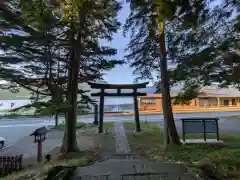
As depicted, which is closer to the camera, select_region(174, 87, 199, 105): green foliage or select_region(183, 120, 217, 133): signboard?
select_region(174, 87, 199, 105): green foliage

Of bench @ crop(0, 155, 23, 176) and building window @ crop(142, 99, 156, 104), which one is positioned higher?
building window @ crop(142, 99, 156, 104)

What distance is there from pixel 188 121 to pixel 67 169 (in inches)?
202

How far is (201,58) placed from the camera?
5.64 meters

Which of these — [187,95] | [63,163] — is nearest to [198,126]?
[187,95]

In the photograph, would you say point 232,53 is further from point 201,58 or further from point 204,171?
point 204,171

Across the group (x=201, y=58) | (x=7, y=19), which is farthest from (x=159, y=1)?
(x=7, y=19)

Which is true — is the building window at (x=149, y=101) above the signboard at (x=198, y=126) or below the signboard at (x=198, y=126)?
above

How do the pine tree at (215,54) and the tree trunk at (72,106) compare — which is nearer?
the pine tree at (215,54)

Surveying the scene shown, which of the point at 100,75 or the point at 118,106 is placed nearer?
the point at 100,75

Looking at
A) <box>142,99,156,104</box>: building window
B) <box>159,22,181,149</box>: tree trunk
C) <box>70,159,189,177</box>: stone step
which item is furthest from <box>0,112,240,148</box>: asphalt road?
<box>70,159,189,177</box>: stone step

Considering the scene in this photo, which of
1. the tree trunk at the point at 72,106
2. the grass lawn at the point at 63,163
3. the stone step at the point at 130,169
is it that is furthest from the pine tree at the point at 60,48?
the stone step at the point at 130,169

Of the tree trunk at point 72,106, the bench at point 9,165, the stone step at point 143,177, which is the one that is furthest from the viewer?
the tree trunk at point 72,106

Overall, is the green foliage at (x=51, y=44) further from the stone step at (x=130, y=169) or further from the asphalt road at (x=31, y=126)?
the asphalt road at (x=31, y=126)

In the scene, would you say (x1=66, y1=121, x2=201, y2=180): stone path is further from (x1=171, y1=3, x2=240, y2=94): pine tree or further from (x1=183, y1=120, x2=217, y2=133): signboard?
(x1=183, y1=120, x2=217, y2=133): signboard
